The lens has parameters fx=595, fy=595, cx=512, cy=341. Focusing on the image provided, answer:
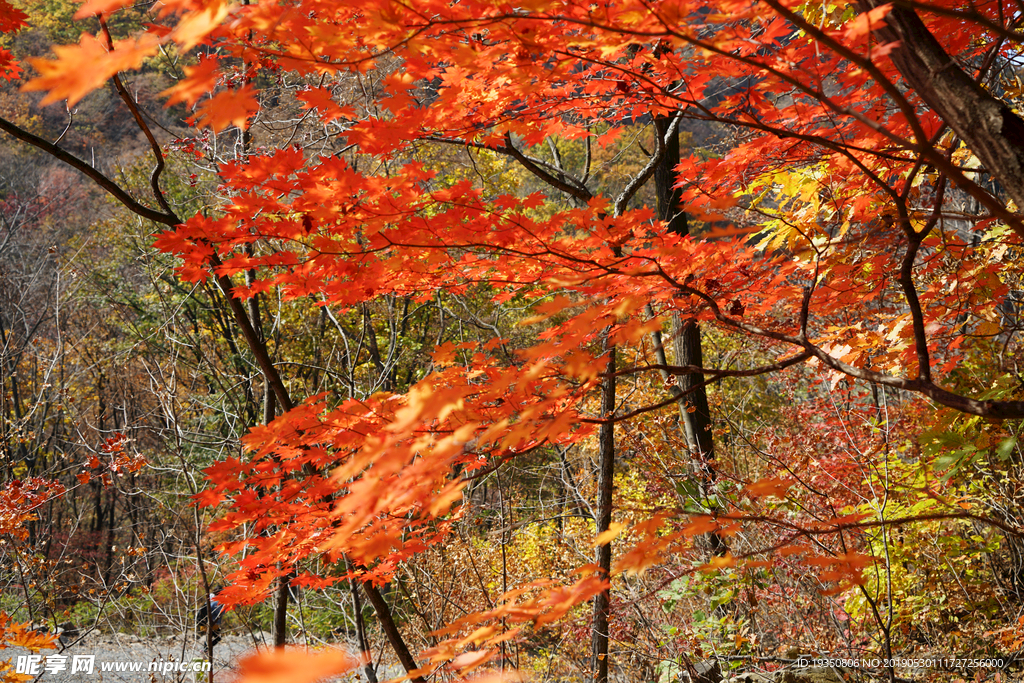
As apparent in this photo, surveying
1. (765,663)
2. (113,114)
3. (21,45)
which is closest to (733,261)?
Result: (765,663)

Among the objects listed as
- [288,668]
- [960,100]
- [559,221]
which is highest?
[559,221]

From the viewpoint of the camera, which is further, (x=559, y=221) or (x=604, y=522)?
(x=604, y=522)

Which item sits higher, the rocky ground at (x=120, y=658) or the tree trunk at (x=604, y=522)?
the tree trunk at (x=604, y=522)

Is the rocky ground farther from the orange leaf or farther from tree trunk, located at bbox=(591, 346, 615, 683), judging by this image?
the orange leaf

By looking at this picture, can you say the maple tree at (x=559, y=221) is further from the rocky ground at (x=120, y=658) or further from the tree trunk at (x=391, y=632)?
the rocky ground at (x=120, y=658)

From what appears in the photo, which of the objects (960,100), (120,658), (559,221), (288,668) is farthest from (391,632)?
(120,658)

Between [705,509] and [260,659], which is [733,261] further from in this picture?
[260,659]

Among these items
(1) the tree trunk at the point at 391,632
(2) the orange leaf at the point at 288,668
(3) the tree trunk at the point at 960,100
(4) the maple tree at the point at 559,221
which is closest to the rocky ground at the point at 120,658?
(1) the tree trunk at the point at 391,632

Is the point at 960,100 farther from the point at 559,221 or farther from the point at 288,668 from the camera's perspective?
the point at 288,668

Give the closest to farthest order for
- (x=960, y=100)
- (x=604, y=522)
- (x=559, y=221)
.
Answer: (x=960, y=100), (x=559, y=221), (x=604, y=522)

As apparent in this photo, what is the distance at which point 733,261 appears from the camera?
2.75 meters

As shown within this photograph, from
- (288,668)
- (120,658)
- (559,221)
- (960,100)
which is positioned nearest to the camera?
(288,668)

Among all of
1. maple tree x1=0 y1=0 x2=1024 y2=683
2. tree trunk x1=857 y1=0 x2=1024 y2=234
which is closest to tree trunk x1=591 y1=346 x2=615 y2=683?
maple tree x1=0 y1=0 x2=1024 y2=683

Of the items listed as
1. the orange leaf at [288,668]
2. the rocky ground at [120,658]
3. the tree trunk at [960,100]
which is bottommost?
the rocky ground at [120,658]
